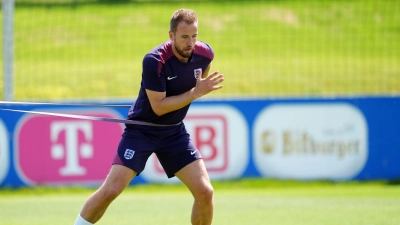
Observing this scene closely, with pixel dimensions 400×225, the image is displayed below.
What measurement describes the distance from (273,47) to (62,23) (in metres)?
6.24

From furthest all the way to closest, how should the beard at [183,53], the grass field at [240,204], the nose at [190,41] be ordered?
the grass field at [240,204]
the beard at [183,53]
the nose at [190,41]

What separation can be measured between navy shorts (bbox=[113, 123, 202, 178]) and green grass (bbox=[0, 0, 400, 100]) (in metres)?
10.6

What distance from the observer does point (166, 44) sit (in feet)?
23.1

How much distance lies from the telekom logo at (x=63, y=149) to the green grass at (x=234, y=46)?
4.74 metres

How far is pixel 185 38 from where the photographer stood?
22.2ft

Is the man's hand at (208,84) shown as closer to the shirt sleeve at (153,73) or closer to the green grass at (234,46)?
the shirt sleeve at (153,73)

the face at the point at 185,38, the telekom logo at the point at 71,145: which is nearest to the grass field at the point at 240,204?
the telekom logo at the point at 71,145

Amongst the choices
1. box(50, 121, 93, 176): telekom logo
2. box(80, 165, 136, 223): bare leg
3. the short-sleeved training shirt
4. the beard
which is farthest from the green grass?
box(80, 165, 136, 223): bare leg

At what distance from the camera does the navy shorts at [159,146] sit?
695 cm

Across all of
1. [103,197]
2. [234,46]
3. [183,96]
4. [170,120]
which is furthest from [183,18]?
[234,46]

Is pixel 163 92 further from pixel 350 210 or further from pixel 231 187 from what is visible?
pixel 231 187

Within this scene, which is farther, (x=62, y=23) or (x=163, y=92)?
(x=62, y=23)

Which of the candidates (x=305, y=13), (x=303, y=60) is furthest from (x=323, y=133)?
(x=305, y=13)

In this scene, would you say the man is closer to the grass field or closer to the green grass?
the grass field
